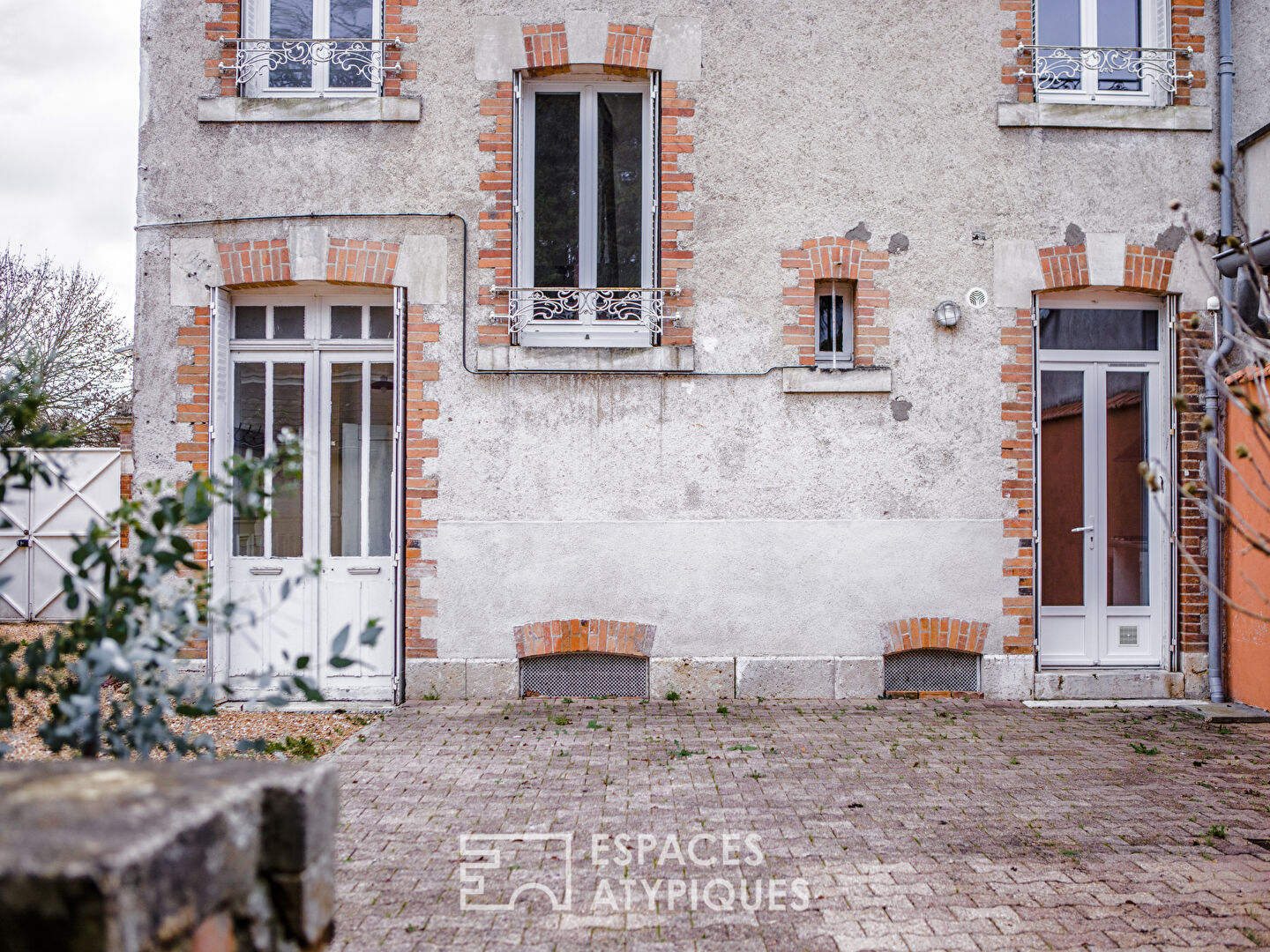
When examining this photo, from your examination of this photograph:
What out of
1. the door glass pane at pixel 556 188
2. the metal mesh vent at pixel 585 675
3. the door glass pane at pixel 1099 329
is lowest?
the metal mesh vent at pixel 585 675

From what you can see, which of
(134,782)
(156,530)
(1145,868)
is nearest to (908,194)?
(1145,868)

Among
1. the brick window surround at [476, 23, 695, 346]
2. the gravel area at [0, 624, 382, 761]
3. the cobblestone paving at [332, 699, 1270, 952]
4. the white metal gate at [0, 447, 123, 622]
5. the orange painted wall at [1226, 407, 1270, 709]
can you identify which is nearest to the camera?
the cobblestone paving at [332, 699, 1270, 952]

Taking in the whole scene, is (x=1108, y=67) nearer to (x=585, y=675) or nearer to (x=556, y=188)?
(x=556, y=188)

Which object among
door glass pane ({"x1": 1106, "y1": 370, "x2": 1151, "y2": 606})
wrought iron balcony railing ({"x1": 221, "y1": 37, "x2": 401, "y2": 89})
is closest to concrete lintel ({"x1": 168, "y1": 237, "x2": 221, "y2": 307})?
wrought iron balcony railing ({"x1": 221, "y1": 37, "x2": 401, "y2": 89})

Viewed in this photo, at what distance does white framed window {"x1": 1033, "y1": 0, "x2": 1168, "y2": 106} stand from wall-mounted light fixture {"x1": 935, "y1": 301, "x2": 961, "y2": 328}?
1.76 m

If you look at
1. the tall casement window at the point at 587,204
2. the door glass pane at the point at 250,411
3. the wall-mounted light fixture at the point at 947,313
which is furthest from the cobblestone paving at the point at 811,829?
the tall casement window at the point at 587,204

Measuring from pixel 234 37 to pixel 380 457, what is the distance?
3.26m

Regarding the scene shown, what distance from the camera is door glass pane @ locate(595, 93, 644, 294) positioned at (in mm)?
7391

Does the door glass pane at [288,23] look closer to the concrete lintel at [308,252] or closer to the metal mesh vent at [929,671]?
the concrete lintel at [308,252]

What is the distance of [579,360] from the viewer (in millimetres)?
7055

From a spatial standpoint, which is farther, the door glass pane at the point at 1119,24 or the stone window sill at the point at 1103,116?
the door glass pane at the point at 1119,24

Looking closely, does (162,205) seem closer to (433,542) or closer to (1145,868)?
(433,542)

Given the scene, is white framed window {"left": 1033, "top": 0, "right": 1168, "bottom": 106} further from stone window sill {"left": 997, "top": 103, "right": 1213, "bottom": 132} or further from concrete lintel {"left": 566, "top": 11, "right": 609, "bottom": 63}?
concrete lintel {"left": 566, "top": 11, "right": 609, "bottom": 63}

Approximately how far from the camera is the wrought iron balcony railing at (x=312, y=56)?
7172mm
